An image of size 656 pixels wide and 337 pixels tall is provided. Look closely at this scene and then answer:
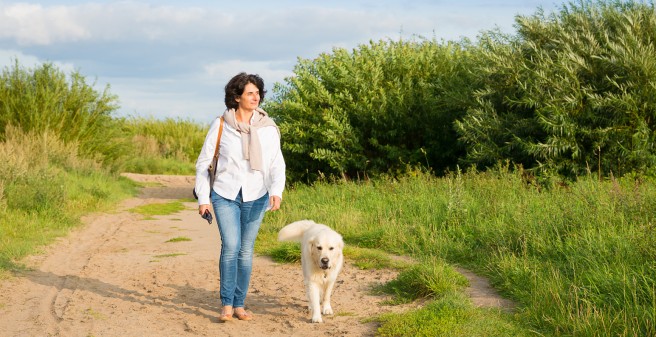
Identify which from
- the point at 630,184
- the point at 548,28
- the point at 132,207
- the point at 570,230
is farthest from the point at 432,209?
the point at 132,207

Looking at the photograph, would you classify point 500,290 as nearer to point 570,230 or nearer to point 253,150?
point 570,230

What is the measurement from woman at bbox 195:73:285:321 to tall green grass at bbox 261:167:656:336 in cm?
148

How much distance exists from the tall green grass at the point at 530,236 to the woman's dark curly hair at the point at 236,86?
241cm

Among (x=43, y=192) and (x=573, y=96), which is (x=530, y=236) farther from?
(x=43, y=192)

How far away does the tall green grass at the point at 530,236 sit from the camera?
6293mm

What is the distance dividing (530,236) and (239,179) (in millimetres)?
3833

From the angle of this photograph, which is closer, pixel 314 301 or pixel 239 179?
pixel 239 179

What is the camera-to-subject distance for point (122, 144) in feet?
82.8

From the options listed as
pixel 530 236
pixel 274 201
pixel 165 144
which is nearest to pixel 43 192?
pixel 274 201

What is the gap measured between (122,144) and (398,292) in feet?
62.8

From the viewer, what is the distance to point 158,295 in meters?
8.28

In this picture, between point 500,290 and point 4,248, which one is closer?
point 500,290

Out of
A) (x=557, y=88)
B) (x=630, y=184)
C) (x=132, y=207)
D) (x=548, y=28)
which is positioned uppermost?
(x=548, y=28)

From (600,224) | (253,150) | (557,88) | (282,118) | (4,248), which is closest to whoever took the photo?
(253,150)
